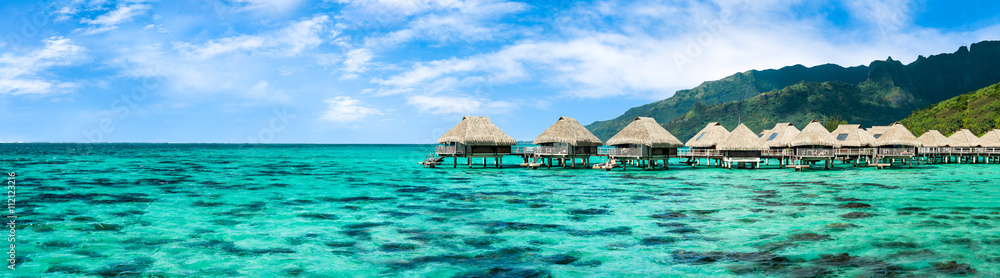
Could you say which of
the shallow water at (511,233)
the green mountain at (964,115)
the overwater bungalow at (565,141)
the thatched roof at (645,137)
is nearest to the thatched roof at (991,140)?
the green mountain at (964,115)

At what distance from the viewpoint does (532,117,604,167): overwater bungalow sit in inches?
1876

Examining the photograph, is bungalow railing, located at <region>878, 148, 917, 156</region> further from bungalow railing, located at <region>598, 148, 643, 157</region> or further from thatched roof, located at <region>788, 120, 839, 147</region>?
bungalow railing, located at <region>598, 148, 643, 157</region>

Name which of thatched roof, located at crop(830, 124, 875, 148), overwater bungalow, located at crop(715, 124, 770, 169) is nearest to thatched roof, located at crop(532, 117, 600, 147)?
overwater bungalow, located at crop(715, 124, 770, 169)

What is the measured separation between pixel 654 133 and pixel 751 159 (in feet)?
27.5

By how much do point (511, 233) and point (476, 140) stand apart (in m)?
31.4

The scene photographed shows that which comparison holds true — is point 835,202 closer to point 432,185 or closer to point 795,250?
point 795,250

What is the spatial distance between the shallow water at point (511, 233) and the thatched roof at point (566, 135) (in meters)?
19.3

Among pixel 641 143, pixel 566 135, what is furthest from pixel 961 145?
pixel 566 135

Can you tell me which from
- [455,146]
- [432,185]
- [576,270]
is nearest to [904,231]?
[576,270]

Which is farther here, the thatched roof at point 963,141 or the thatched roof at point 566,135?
the thatched roof at point 963,141

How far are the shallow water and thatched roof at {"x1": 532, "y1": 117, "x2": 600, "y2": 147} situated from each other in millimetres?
19334

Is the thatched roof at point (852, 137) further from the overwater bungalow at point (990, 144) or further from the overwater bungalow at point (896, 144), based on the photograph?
the overwater bungalow at point (990, 144)

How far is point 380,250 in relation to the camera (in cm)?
1370

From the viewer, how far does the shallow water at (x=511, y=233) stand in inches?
475
